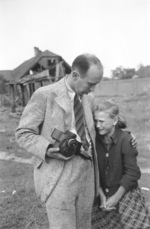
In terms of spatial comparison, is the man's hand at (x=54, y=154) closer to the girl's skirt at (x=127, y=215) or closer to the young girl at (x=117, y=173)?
the young girl at (x=117, y=173)

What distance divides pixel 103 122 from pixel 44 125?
22.5 inches

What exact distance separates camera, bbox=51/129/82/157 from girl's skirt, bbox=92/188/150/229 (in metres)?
0.83

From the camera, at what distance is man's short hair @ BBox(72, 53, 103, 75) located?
191cm

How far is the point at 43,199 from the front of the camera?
197cm

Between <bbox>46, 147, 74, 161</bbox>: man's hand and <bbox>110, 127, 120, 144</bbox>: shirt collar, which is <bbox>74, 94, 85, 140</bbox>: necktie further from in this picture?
<bbox>110, 127, 120, 144</bbox>: shirt collar

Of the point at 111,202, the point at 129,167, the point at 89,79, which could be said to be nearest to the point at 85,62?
the point at 89,79

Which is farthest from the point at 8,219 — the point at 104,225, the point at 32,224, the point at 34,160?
the point at 34,160

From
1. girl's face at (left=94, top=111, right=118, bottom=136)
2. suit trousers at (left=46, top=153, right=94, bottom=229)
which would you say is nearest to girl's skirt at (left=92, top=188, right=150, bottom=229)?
suit trousers at (left=46, top=153, right=94, bottom=229)

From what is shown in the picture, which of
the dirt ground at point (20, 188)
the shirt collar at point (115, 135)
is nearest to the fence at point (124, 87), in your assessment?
the dirt ground at point (20, 188)

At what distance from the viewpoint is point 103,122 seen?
2252 mm

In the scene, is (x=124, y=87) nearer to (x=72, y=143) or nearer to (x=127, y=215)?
(x=127, y=215)

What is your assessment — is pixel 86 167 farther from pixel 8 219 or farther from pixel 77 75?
pixel 8 219

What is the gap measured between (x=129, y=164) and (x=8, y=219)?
2.05 metres

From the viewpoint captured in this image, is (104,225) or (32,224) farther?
(32,224)
